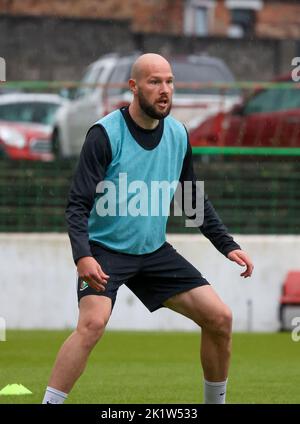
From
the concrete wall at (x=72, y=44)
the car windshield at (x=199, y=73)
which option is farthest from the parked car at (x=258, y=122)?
the concrete wall at (x=72, y=44)

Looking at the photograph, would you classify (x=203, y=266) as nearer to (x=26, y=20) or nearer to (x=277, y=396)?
(x=277, y=396)

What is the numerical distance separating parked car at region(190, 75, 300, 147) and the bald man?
39.1ft

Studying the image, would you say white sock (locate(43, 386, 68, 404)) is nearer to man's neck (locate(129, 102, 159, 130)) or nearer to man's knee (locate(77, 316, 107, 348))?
man's knee (locate(77, 316, 107, 348))

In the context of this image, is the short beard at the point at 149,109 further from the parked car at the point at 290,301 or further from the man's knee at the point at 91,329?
the parked car at the point at 290,301

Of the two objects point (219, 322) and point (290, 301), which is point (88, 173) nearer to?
point (219, 322)

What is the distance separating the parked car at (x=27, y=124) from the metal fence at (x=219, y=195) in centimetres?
468

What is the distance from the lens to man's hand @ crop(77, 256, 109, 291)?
7797mm

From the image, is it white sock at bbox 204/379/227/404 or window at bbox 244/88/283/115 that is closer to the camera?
white sock at bbox 204/379/227/404

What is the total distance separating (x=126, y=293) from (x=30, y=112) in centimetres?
1064

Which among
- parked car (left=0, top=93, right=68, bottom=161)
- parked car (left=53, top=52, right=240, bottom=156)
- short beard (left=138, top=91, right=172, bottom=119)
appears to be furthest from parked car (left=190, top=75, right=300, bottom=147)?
short beard (left=138, top=91, right=172, bottom=119)

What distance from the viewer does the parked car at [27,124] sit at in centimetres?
2462

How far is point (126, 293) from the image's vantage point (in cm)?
1698

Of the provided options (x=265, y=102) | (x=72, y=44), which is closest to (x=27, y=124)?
(x=265, y=102)

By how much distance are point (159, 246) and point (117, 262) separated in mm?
303
